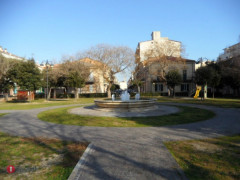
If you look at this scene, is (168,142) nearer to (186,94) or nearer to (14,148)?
(14,148)

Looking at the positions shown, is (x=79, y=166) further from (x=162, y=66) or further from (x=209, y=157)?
(x=162, y=66)

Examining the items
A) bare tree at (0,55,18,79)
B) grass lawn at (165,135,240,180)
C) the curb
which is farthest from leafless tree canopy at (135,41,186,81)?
the curb

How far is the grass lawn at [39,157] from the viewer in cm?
320

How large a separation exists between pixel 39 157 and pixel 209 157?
4.37 m

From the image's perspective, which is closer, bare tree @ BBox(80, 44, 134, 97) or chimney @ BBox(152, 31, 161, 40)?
bare tree @ BBox(80, 44, 134, 97)

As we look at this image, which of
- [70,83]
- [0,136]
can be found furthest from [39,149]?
[70,83]

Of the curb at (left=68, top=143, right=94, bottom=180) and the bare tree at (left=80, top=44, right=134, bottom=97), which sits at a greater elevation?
the bare tree at (left=80, top=44, right=134, bottom=97)

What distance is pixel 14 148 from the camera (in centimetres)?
469

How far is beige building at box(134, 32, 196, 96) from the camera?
33719 millimetres

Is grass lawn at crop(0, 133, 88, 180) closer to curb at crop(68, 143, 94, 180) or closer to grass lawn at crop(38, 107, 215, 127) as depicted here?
curb at crop(68, 143, 94, 180)

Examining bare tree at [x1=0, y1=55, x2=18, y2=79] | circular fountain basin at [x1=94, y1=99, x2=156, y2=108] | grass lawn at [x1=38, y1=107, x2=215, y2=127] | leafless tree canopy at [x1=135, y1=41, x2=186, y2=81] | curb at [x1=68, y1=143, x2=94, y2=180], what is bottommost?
grass lawn at [x1=38, y1=107, x2=215, y2=127]

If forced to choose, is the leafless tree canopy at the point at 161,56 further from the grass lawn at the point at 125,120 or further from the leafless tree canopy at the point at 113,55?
the grass lawn at the point at 125,120

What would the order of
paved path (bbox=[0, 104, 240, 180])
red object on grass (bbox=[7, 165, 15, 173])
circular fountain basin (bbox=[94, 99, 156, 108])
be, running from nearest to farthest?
1. paved path (bbox=[0, 104, 240, 180])
2. red object on grass (bbox=[7, 165, 15, 173])
3. circular fountain basin (bbox=[94, 99, 156, 108])

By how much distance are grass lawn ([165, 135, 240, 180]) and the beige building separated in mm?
30530
